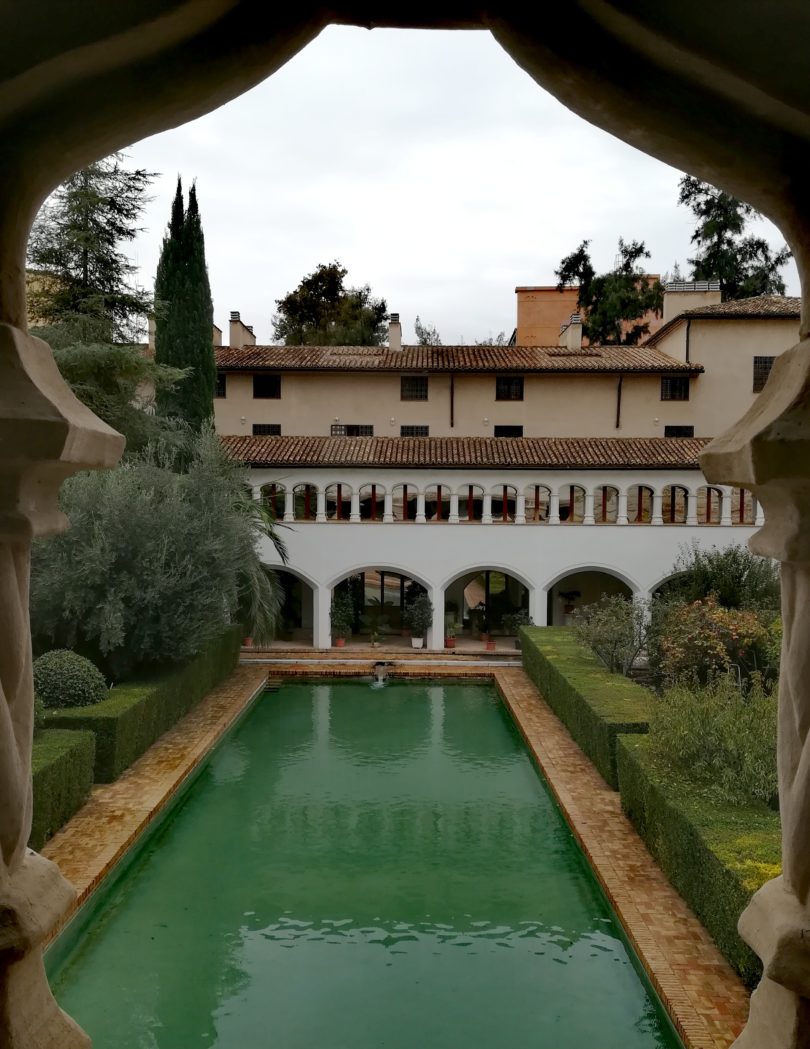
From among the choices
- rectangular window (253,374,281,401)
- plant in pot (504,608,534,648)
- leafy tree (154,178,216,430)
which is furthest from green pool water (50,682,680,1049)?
rectangular window (253,374,281,401)

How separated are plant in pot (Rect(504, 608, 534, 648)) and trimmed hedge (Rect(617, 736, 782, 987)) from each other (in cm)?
1290

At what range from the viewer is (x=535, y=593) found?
73.9ft

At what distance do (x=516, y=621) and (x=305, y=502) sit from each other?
6.83 meters

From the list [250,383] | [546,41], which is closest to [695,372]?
[250,383]

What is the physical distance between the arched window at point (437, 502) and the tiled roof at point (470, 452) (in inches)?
34.1

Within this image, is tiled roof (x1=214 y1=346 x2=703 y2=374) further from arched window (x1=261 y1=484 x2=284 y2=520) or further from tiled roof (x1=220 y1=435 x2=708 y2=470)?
arched window (x1=261 y1=484 x2=284 y2=520)

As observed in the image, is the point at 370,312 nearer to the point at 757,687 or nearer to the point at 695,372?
the point at 695,372

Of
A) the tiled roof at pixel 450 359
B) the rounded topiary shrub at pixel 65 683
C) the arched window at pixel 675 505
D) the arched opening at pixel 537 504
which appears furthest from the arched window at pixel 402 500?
the rounded topiary shrub at pixel 65 683

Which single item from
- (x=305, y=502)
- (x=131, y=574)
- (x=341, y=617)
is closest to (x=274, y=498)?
(x=305, y=502)

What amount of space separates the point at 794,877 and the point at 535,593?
2079 centimetres

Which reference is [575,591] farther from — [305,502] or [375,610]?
[305,502]

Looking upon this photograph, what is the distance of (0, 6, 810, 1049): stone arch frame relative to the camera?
68.0 inches

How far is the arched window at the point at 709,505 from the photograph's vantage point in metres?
22.4

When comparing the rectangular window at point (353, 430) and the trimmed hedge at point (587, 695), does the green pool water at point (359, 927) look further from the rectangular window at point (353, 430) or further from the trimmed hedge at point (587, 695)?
the rectangular window at point (353, 430)
